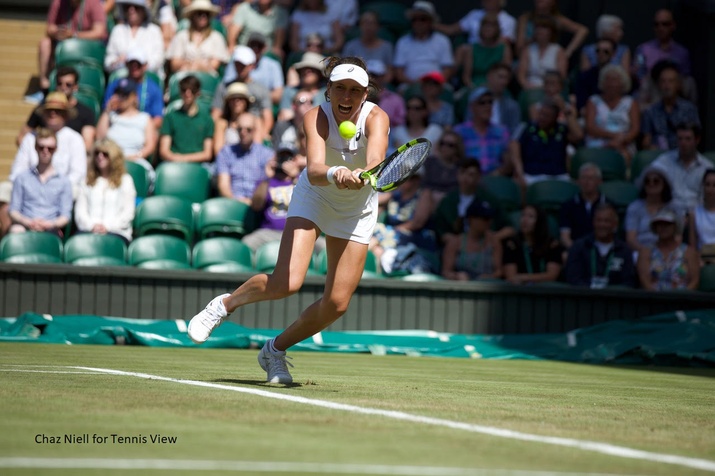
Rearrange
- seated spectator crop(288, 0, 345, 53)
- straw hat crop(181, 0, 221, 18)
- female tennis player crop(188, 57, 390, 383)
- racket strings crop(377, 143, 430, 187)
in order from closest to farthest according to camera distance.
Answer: racket strings crop(377, 143, 430, 187)
female tennis player crop(188, 57, 390, 383)
straw hat crop(181, 0, 221, 18)
seated spectator crop(288, 0, 345, 53)

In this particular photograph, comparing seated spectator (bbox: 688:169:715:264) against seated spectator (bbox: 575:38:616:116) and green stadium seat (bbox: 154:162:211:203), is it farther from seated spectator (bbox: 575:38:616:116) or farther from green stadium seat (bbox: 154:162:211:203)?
green stadium seat (bbox: 154:162:211:203)

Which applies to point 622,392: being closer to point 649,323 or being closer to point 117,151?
point 649,323

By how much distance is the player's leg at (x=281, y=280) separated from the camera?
6.34 m

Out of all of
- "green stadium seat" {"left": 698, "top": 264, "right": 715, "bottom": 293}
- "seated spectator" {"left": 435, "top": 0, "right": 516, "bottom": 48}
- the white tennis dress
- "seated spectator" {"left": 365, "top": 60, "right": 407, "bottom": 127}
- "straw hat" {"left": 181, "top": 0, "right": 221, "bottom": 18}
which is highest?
"seated spectator" {"left": 435, "top": 0, "right": 516, "bottom": 48}

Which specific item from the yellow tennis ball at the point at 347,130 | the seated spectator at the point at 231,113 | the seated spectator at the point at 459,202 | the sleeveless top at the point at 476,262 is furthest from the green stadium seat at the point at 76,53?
the yellow tennis ball at the point at 347,130

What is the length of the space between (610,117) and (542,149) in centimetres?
133

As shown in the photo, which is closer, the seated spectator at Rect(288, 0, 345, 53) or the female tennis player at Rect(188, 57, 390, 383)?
the female tennis player at Rect(188, 57, 390, 383)

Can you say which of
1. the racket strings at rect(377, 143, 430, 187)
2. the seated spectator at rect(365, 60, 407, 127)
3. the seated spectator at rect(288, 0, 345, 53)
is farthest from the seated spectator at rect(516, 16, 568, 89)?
the racket strings at rect(377, 143, 430, 187)

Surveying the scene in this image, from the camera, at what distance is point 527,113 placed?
1510 centimetres

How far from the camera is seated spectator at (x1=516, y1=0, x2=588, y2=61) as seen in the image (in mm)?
15922

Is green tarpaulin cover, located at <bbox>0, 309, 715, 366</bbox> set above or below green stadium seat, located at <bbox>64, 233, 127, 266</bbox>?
below

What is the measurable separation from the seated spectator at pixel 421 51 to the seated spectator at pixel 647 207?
3591mm

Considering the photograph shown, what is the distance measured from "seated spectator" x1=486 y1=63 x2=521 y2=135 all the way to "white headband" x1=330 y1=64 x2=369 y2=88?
8.72 meters

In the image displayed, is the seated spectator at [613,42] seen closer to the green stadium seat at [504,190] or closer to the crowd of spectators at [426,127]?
the crowd of spectators at [426,127]
